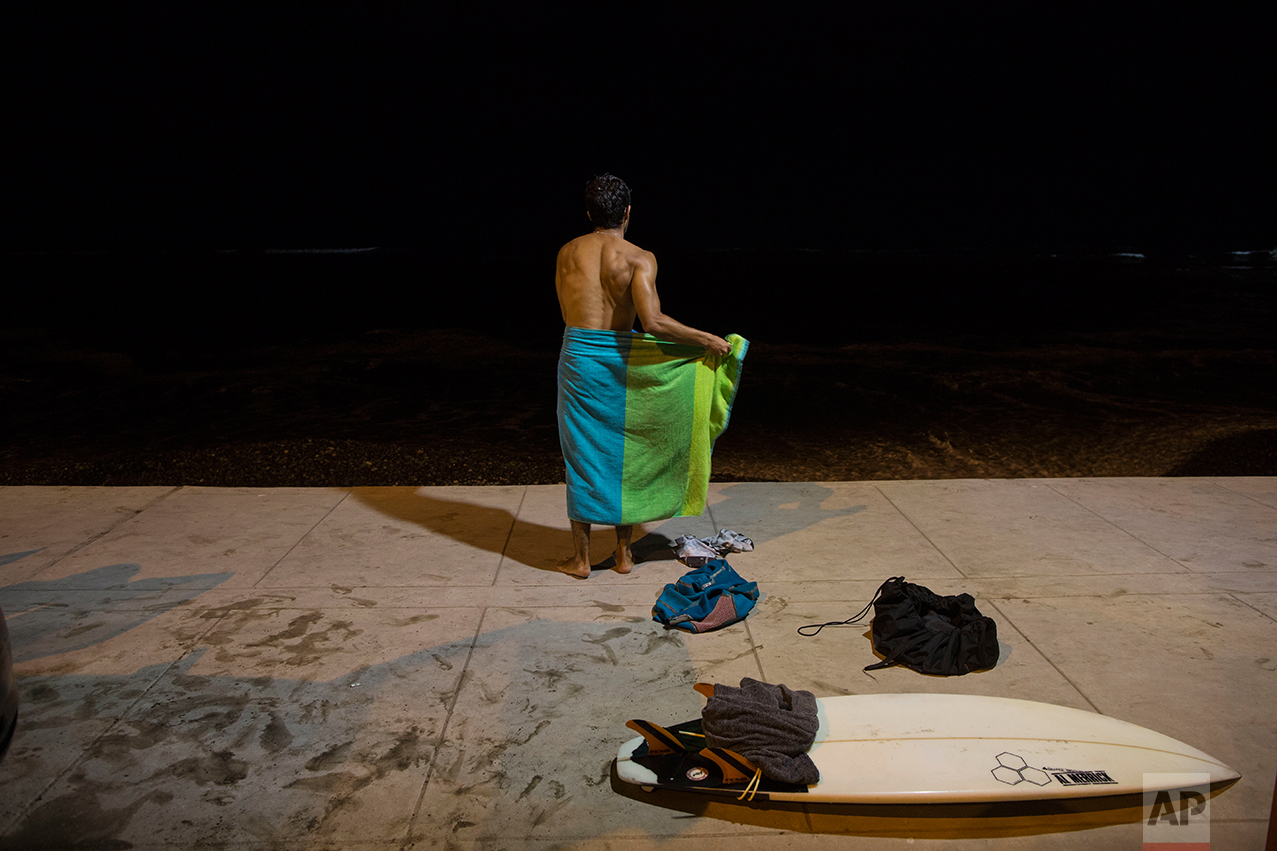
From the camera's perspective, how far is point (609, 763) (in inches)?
103

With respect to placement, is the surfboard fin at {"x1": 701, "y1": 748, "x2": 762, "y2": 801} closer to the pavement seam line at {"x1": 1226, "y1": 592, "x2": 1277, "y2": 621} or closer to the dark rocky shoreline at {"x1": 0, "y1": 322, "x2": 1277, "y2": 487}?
the pavement seam line at {"x1": 1226, "y1": 592, "x2": 1277, "y2": 621}

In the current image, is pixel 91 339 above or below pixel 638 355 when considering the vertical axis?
below

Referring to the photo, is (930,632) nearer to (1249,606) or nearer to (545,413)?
(1249,606)

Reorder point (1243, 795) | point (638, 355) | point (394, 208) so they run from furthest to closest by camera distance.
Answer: point (394, 208) < point (638, 355) < point (1243, 795)

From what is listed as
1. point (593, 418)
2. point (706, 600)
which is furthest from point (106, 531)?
point (706, 600)

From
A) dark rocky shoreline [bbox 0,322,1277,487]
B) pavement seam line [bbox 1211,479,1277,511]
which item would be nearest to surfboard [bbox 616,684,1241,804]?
pavement seam line [bbox 1211,479,1277,511]

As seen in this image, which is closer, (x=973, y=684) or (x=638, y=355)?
(x=973, y=684)

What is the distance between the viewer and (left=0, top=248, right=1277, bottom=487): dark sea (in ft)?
24.1

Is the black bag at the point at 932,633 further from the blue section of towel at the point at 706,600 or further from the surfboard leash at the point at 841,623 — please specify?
the blue section of towel at the point at 706,600

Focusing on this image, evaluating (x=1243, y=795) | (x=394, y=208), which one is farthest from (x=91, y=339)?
(x=394, y=208)

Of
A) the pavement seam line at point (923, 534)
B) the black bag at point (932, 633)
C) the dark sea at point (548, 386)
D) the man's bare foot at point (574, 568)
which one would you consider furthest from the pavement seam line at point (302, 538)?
the pavement seam line at point (923, 534)

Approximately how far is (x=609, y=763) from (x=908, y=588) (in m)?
1.60

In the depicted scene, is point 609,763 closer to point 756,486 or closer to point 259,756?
point 259,756

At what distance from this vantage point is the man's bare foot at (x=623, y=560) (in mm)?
4121
